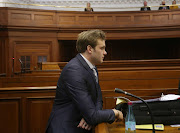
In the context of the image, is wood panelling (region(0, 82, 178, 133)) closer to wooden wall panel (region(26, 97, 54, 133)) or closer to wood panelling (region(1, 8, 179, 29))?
wooden wall panel (region(26, 97, 54, 133))

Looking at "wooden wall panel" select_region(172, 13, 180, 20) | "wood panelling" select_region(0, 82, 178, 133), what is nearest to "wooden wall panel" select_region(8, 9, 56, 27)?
"wooden wall panel" select_region(172, 13, 180, 20)

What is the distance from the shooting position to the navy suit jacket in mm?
1641

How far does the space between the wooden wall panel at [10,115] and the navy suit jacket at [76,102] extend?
3.95 feet

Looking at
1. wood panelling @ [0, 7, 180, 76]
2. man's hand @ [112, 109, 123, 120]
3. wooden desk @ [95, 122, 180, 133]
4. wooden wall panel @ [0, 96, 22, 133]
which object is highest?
wood panelling @ [0, 7, 180, 76]

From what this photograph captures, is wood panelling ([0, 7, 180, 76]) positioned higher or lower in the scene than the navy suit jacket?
higher

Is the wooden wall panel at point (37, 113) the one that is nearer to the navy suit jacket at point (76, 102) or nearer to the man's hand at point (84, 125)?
the navy suit jacket at point (76, 102)

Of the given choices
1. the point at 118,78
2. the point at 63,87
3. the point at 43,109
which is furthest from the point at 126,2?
the point at 63,87

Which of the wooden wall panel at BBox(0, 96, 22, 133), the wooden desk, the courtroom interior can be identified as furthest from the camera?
the courtroom interior

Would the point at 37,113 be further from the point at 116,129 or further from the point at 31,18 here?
the point at 31,18

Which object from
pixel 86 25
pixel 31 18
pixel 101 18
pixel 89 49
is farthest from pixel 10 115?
pixel 101 18

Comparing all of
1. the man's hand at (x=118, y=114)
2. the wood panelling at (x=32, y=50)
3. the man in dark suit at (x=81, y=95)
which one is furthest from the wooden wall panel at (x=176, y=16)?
the man's hand at (x=118, y=114)

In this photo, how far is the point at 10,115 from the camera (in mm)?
2934

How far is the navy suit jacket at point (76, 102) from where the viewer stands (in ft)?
5.38

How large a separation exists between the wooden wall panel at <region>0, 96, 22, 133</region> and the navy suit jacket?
3.95 ft
